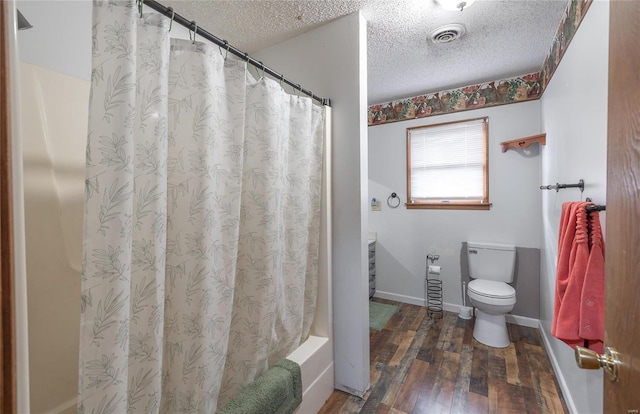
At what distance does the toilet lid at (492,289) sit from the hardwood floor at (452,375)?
0.44 meters

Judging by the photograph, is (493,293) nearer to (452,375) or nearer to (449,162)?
(452,375)

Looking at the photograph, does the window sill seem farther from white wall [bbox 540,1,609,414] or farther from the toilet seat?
the toilet seat

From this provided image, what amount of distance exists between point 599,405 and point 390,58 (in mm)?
2436

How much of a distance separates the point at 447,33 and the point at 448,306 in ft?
8.53

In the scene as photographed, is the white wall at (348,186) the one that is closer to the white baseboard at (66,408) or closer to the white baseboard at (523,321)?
the white baseboard at (66,408)

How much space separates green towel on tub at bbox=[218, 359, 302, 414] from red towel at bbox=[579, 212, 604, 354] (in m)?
1.24

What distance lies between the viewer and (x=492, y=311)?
2.29m

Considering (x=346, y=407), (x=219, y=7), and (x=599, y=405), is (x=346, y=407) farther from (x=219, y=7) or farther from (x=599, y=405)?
(x=219, y=7)

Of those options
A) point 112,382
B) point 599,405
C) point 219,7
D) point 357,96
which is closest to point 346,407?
point 599,405

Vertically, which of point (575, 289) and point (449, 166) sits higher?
point (449, 166)

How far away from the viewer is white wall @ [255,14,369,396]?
175 cm

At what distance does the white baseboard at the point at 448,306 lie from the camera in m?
2.64

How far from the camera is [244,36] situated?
6.44 feet

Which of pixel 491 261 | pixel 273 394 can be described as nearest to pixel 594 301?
pixel 273 394
